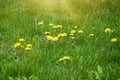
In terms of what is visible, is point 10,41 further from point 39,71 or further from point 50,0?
point 50,0

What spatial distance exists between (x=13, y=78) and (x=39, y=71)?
0.34m

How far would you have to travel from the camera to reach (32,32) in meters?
5.43

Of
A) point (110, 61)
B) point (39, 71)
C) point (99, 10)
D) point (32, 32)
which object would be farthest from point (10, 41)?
point (99, 10)

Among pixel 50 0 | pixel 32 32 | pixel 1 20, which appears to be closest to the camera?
pixel 32 32

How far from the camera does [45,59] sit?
169 inches

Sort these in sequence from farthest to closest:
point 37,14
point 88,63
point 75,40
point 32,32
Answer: point 37,14, point 32,32, point 75,40, point 88,63

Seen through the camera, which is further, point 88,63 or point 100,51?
point 100,51

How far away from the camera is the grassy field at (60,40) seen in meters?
3.92

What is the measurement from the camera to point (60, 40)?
16.1 feet

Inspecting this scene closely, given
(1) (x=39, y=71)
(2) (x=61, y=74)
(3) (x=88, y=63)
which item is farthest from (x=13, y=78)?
(3) (x=88, y=63)

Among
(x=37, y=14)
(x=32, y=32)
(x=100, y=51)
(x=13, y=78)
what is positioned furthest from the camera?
(x=37, y=14)

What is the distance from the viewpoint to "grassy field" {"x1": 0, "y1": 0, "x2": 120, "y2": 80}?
3916 mm

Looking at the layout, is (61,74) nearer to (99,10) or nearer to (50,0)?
(99,10)

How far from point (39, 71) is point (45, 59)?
45cm
